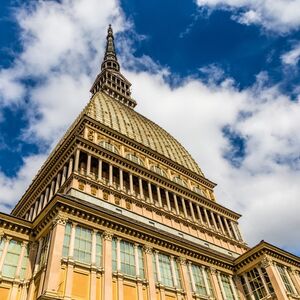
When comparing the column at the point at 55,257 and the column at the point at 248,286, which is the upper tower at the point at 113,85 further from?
the column at the point at 55,257

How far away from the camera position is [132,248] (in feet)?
110

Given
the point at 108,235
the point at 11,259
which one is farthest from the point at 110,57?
the point at 11,259

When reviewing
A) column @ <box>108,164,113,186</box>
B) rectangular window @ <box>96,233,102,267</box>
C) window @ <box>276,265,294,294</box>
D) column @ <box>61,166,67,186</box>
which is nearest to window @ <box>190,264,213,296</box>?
window @ <box>276,265,294,294</box>

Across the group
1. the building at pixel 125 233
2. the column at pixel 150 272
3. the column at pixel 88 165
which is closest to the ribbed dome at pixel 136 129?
the building at pixel 125 233

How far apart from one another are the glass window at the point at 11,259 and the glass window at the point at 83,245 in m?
5.76

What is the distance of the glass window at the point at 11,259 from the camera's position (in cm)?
2812

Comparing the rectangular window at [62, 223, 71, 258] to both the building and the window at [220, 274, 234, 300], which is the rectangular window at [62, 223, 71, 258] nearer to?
the building

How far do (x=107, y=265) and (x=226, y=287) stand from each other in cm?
1776

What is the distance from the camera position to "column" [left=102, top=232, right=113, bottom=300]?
27.6m

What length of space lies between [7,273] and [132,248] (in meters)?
11.9

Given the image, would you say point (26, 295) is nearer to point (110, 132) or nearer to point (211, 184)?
point (110, 132)

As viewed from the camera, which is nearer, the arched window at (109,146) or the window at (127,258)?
the window at (127,258)

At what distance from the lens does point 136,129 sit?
213ft

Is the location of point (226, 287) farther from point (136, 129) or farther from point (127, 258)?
point (136, 129)
